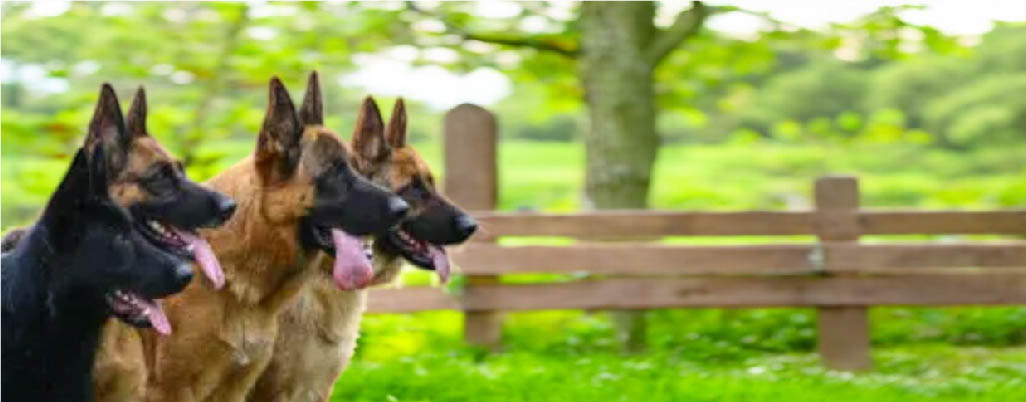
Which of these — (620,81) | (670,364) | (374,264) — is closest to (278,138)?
(374,264)

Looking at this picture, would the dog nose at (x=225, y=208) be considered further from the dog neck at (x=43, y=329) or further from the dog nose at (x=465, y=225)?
the dog nose at (x=465, y=225)

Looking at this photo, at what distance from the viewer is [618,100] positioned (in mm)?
13867

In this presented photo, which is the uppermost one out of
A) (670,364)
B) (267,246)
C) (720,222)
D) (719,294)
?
(267,246)

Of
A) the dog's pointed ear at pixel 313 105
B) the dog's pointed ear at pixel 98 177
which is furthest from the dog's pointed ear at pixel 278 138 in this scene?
the dog's pointed ear at pixel 98 177

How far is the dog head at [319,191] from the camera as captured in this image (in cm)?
678

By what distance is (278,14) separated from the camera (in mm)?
14266

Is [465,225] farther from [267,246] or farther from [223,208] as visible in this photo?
[223,208]

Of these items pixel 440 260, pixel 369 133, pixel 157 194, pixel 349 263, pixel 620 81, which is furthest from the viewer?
pixel 620 81

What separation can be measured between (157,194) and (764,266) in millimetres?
6863

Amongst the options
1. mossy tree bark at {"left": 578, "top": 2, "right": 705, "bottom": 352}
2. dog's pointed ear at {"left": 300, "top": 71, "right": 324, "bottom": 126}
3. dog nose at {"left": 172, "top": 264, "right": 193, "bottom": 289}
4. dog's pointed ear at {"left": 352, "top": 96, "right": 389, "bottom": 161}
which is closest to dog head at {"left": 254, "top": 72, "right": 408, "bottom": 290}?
dog's pointed ear at {"left": 300, "top": 71, "right": 324, "bottom": 126}

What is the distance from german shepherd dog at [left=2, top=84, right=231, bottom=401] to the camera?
18.8 ft

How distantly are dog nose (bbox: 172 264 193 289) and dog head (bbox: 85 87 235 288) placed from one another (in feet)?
0.92

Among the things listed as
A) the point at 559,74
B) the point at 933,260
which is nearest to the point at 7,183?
the point at 559,74

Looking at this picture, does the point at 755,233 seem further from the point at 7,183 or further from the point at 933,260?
the point at 7,183
